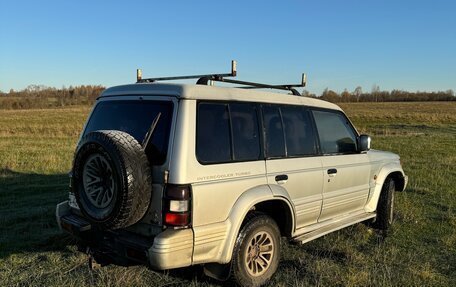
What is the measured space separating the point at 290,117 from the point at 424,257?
240cm

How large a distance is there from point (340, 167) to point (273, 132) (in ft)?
4.11

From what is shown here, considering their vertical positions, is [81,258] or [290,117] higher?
[290,117]

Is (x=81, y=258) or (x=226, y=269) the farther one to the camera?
(x=81, y=258)

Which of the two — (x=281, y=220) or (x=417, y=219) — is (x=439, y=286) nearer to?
(x=281, y=220)

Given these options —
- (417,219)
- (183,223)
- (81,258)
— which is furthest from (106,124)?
(417,219)

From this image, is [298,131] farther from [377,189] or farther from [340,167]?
[377,189]

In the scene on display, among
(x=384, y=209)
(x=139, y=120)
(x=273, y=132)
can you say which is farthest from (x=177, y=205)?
(x=384, y=209)

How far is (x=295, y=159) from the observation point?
4684 millimetres

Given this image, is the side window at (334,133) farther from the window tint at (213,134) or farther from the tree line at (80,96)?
the tree line at (80,96)

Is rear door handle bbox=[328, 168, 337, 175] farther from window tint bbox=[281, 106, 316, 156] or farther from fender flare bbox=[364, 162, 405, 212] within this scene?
fender flare bbox=[364, 162, 405, 212]

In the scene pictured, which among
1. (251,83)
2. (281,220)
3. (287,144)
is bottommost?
(281,220)

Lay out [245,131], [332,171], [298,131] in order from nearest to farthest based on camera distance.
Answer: [245,131] → [298,131] → [332,171]

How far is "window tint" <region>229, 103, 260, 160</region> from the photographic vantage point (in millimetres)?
4090

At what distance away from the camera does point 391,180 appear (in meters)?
6.62
